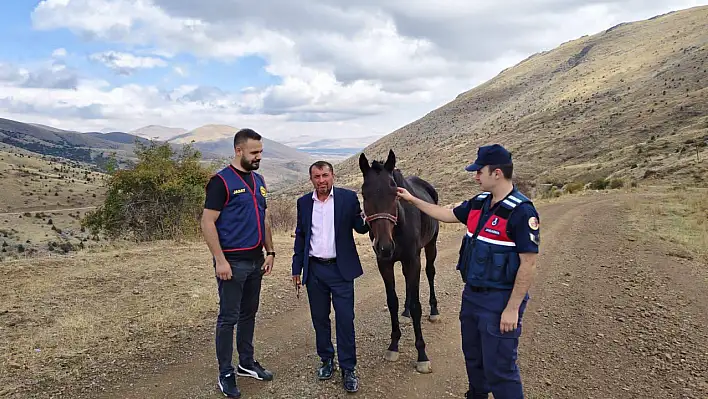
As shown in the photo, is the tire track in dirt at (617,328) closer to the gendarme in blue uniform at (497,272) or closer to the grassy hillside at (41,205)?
the gendarme in blue uniform at (497,272)

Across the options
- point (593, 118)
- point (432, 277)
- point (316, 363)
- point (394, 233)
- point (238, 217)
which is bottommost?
point (316, 363)

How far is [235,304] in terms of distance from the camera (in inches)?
174

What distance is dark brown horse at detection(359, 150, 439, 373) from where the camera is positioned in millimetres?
4289

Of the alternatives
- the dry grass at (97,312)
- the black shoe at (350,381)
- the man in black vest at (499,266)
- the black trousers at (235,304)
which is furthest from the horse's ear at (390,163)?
the dry grass at (97,312)

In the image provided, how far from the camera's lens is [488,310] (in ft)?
10.7

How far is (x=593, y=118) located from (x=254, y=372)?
5937 cm

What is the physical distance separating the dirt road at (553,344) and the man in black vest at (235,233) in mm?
689

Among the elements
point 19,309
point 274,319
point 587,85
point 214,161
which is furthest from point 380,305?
point 587,85

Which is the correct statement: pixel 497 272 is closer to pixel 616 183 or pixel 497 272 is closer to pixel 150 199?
pixel 150 199

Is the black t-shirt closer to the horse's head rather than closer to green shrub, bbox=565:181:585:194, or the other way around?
the horse's head

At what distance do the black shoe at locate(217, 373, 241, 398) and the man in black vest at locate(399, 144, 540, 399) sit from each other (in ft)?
8.34

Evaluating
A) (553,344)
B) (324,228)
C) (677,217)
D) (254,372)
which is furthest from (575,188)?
(254,372)

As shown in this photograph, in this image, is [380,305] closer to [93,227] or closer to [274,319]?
[274,319]

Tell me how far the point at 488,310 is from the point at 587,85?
84.3 metres
